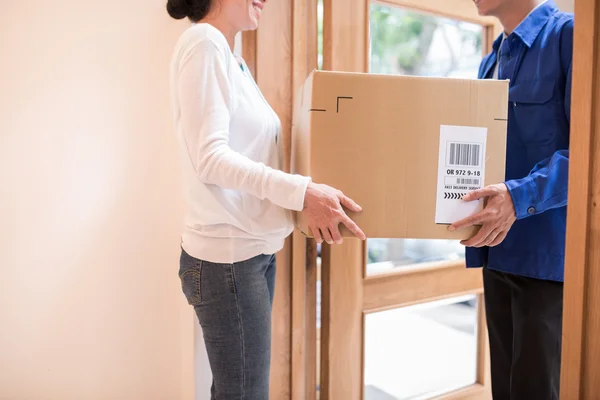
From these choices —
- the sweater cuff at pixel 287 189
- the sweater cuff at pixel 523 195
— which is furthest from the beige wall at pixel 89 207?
the sweater cuff at pixel 523 195

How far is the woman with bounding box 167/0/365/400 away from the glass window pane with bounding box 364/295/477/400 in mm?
807

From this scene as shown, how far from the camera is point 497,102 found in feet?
2.72

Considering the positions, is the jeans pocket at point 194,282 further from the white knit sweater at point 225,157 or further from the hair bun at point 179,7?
the hair bun at point 179,7

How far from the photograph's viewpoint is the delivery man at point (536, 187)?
2.99 ft

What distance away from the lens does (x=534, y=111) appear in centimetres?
99

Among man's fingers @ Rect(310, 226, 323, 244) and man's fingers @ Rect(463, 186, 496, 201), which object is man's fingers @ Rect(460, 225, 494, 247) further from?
man's fingers @ Rect(310, 226, 323, 244)

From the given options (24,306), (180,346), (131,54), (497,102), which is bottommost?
(180,346)

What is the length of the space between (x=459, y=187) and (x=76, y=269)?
105 cm

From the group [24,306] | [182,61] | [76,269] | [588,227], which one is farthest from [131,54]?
[588,227]

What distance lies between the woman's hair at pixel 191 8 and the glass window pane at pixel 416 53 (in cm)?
66

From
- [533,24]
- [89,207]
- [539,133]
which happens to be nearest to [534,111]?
[539,133]

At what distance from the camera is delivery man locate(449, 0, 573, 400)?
0.91 meters

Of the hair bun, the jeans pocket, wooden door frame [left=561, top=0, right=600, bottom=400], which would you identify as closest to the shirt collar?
wooden door frame [left=561, top=0, right=600, bottom=400]

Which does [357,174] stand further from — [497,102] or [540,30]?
[540,30]
